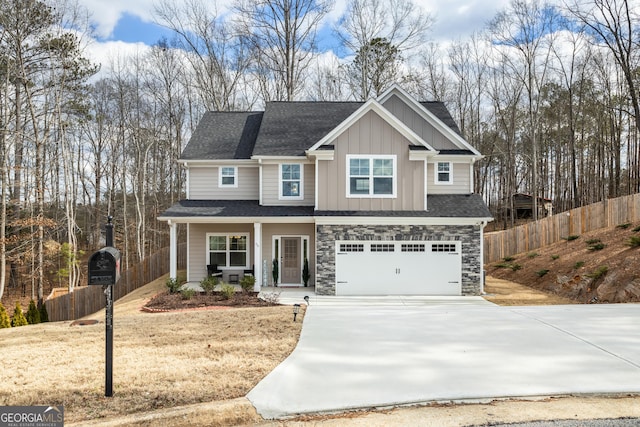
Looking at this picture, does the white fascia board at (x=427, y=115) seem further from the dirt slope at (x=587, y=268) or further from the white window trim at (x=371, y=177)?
the dirt slope at (x=587, y=268)

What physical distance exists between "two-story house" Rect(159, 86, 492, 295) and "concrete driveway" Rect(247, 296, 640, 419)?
5492 millimetres

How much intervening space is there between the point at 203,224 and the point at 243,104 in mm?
17165

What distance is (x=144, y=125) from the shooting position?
33.3 metres

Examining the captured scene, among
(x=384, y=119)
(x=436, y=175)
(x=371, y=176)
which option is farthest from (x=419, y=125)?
(x=371, y=176)

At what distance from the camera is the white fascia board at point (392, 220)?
1612cm

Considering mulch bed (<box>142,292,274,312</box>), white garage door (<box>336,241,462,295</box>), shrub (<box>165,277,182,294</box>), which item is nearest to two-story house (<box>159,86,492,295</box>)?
white garage door (<box>336,241,462,295</box>)

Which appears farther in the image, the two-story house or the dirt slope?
the two-story house

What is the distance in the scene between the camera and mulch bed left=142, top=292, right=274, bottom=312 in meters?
14.1

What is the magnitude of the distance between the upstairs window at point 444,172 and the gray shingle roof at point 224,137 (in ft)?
25.5

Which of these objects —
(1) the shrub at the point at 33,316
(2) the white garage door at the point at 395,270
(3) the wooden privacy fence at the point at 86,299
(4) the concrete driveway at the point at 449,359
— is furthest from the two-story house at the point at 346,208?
(4) the concrete driveway at the point at 449,359

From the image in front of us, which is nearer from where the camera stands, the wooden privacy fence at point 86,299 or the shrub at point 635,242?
the shrub at point 635,242

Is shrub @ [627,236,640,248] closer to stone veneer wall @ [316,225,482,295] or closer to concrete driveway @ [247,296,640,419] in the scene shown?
stone veneer wall @ [316,225,482,295]

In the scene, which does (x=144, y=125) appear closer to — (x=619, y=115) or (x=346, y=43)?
(x=346, y=43)

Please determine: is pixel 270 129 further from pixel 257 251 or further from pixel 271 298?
pixel 271 298
